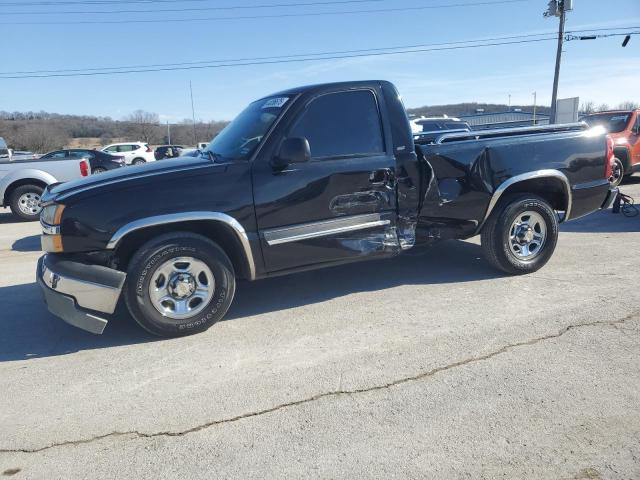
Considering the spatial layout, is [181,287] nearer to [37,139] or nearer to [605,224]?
[605,224]

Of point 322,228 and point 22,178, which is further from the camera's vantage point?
point 22,178

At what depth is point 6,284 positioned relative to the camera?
559cm

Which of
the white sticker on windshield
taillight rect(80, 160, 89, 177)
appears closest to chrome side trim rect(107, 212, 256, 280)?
the white sticker on windshield

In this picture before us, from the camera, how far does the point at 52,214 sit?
3.78 m

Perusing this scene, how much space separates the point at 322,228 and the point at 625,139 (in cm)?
1079

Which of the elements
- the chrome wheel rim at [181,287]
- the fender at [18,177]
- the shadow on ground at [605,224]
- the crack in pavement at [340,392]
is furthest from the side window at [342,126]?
the fender at [18,177]

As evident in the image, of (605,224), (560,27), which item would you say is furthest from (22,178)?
(560,27)

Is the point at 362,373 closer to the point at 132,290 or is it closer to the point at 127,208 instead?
the point at 132,290

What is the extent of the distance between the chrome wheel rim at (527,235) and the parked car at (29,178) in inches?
349

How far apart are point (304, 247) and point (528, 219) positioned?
255 cm

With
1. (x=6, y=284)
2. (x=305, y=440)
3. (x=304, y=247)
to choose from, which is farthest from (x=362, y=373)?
(x=6, y=284)

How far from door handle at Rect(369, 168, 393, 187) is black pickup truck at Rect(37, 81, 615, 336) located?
1 cm

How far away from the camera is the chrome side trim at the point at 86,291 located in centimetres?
363

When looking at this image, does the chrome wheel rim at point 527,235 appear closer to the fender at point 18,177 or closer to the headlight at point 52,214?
the headlight at point 52,214
